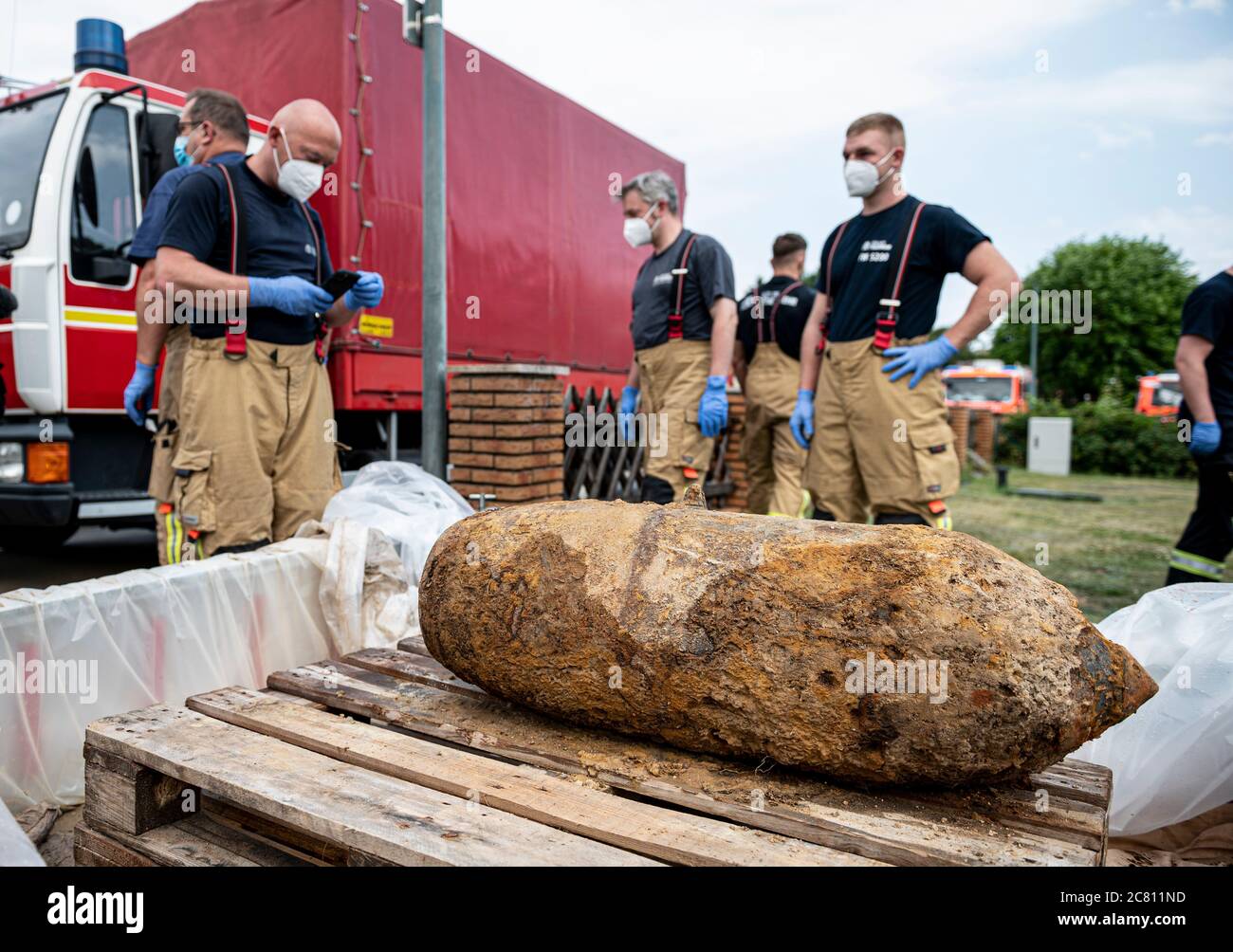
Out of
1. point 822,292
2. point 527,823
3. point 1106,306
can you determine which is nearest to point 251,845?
point 527,823

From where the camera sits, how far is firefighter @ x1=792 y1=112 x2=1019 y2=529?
2844 millimetres

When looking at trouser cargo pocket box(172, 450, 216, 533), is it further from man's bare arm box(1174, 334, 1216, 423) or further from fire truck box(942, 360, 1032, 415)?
fire truck box(942, 360, 1032, 415)

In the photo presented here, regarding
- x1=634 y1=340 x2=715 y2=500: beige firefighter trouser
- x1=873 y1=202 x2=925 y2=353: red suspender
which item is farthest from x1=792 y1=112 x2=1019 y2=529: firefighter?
x1=634 y1=340 x2=715 y2=500: beige firefighter trouser

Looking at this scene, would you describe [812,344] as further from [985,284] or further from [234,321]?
[234,321]

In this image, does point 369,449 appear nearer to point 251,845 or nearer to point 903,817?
point 251,845

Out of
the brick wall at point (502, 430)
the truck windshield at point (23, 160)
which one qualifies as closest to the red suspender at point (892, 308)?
the brick wall at point (502, 430)

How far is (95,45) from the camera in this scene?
3896 mm

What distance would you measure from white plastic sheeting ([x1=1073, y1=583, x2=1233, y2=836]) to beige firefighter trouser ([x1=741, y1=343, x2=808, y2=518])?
308 cm

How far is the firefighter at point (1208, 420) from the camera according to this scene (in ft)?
11.3

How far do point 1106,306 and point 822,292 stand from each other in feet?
100

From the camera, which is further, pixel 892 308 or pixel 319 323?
pixel 319 323

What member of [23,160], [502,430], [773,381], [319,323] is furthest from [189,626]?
[773,381]

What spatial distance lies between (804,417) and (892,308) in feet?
2.24

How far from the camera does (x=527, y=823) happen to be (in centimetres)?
123
